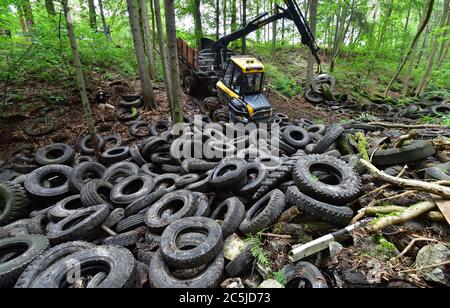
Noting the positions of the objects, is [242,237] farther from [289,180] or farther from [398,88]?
[398,88]

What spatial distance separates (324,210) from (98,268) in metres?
3.22

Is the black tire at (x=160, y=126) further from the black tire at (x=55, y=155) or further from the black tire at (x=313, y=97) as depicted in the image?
the black tire at (x=313, y=97)

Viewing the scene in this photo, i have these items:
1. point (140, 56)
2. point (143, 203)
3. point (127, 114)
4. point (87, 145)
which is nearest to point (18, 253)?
point (143, 203)

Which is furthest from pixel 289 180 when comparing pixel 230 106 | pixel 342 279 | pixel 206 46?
pixel 206 46

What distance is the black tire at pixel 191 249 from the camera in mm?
3158

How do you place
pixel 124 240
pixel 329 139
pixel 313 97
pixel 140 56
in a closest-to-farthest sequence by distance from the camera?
1. pixel 124 240
2. pixel 329 139
3. pixel 140 56
4. pixel 313 97

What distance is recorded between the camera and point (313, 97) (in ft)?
46.0

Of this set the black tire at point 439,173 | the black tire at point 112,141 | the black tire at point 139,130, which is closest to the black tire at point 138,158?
the black tire at point 112,141

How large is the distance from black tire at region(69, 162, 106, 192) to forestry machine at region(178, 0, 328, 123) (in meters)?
4.60

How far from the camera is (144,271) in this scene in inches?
133

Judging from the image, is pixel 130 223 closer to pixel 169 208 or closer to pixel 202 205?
pixel 169 208

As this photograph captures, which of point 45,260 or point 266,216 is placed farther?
point 266,216

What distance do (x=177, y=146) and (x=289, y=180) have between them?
3127mm

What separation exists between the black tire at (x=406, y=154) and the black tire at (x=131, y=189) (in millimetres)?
4703
